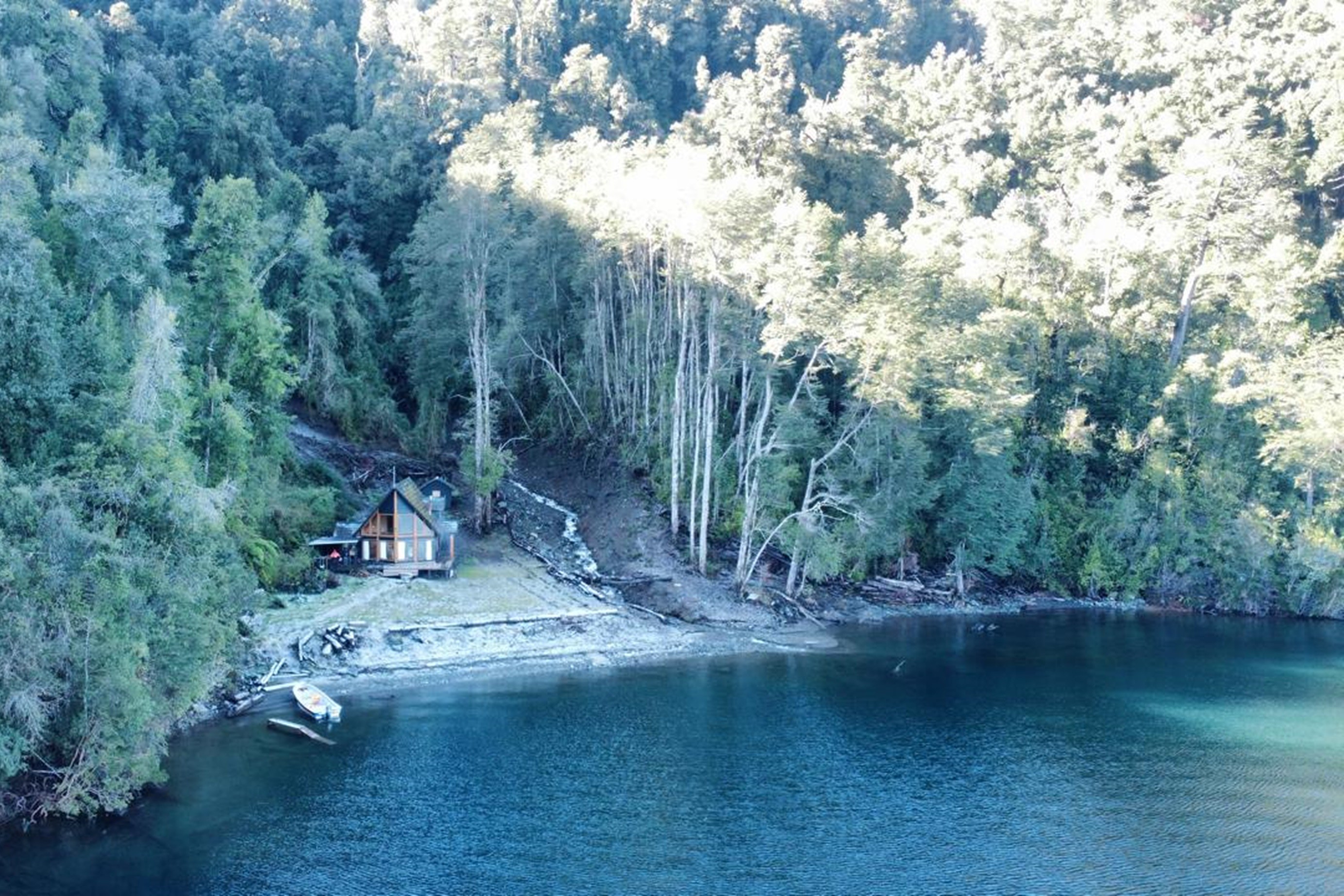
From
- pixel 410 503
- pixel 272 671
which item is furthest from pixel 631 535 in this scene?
pixel 272 671

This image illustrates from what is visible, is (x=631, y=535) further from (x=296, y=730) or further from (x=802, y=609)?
(x=296, y=730)

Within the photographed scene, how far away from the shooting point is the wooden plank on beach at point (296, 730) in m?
29.8

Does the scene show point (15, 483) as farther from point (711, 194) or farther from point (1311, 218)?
point (1311, 218)

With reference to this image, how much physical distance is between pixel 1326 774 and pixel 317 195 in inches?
2123

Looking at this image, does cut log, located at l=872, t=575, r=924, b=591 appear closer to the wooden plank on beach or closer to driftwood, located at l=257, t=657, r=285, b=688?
driftwood, located at l=257, t=657, r=285, b=688

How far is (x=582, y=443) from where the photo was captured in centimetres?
5891

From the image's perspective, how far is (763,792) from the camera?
90.5 ft

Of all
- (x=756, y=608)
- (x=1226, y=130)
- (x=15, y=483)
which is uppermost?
(x=1226, y=130)

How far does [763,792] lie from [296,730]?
13.4 meters

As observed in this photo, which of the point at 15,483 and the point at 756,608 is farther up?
the point at 15,483

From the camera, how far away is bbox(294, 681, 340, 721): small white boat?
103ft

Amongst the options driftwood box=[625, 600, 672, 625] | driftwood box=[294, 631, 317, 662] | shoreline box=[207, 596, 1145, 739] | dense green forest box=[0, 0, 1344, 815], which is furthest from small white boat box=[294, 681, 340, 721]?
driftwood box=[625, 600, 672, 625]

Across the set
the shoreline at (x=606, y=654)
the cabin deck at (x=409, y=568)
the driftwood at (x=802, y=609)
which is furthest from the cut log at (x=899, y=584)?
the cabin deck at (x=409, y=568)

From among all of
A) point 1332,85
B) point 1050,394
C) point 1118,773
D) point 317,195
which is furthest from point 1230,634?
point 317,195
